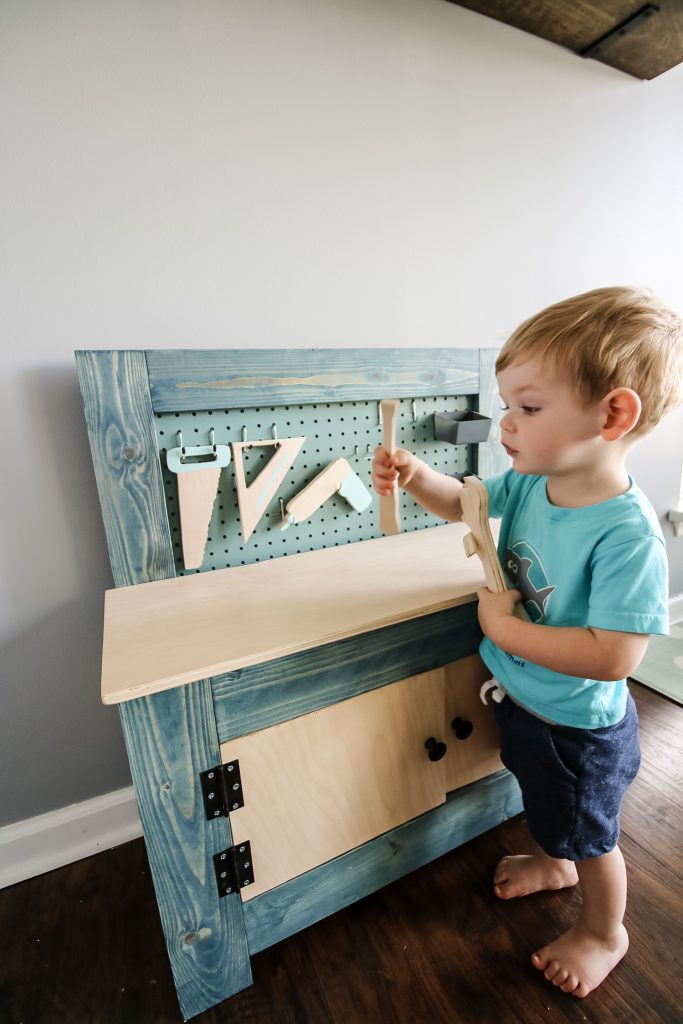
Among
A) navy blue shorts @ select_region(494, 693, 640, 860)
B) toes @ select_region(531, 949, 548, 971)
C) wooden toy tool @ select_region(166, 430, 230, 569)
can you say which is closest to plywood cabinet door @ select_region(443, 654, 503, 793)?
navy blue shorts @ select_region(494, 693, 640, 860)

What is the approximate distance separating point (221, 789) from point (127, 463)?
56 centimetres

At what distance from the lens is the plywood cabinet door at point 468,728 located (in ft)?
3.04

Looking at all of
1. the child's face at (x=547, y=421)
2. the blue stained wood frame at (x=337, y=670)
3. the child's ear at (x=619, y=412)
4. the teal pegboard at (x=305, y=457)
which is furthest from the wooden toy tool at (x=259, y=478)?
the child's ear at (x=619, y=412)

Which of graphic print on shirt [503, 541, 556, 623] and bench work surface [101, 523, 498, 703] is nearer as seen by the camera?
Result: bench work surface [101, 523, 498, 703]

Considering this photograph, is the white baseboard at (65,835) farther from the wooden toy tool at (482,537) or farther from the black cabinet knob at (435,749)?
the wooden toy tool at (482,537)

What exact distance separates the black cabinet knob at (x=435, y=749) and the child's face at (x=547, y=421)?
1.70 ft

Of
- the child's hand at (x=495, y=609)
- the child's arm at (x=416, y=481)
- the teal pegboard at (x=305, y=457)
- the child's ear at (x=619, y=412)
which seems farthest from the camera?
the teal pegboard at (x=305, y=457)

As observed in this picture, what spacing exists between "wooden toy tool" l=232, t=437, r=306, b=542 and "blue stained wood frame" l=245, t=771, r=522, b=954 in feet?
2.03

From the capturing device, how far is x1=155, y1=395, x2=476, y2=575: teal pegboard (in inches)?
37.5

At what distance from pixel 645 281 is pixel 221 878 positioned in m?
1.96

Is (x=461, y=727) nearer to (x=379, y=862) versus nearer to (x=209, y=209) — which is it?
(x=379, y=862)

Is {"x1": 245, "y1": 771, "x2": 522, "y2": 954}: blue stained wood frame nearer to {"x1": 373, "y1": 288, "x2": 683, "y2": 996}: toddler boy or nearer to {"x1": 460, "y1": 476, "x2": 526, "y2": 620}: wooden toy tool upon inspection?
{"x1": 373, "y1": 288, "x2": 683, "y2": 996}: toddler boy

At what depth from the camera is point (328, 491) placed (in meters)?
1.04

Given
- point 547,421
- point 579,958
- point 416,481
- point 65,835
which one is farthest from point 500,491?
point 65,835
